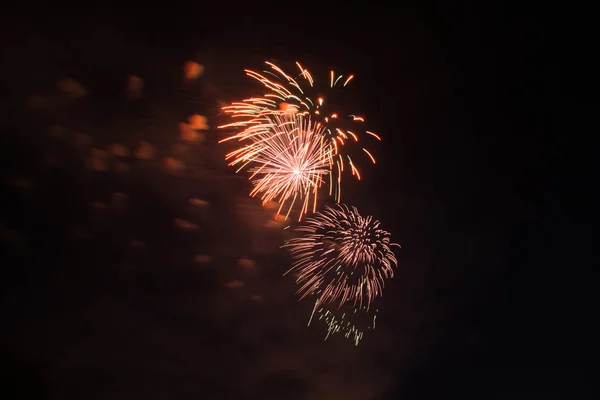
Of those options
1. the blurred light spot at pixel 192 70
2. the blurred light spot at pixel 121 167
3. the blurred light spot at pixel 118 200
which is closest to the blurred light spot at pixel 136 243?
the blurred light spot at pixel 118 200

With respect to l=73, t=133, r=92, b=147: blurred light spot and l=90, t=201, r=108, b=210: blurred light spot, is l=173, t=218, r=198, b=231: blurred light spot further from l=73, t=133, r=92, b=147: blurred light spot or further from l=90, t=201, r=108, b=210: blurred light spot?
l=73, t=133, r=92, b=147: blurred light spot

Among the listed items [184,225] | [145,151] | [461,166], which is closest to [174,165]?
[145,151]

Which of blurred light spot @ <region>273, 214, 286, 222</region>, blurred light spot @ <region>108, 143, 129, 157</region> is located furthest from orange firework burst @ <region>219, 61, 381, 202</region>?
blurred light spot @ <region>108, 143, 129, 157</region>

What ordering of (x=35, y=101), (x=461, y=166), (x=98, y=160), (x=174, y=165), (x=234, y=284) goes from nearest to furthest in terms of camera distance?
1. (x=35, y=101)
2. (x=98, y=160)
3. (x=174, y=165)
4. (x=234, y=284)
5. (x=461, y=166)

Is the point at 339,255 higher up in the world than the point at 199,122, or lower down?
lower down

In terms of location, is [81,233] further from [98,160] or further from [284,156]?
[284,156]
